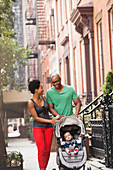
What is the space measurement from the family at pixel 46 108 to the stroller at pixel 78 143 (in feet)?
1.06

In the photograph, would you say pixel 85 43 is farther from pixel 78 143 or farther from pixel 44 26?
pixel 44 26

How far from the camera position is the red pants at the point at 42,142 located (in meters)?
7.70

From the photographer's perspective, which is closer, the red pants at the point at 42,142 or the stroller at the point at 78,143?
the stroller at the point at 78,143

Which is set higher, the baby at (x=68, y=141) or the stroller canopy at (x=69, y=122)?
the stroller canopy at (x=69, y=122)

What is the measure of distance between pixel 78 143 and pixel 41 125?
87 centimetres

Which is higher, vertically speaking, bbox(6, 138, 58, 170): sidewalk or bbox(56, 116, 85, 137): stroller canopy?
bbox(56, 116, 85, 137): stroller canopy

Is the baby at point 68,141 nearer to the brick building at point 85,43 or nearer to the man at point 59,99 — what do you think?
the man at point 59,99

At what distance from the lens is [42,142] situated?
7.71 m

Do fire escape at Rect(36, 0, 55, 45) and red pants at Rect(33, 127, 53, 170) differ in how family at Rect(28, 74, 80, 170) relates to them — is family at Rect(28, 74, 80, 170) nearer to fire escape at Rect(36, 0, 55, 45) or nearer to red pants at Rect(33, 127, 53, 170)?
red pants at Rect(33, 127, 53, 170)

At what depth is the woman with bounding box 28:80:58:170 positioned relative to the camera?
7.70 m

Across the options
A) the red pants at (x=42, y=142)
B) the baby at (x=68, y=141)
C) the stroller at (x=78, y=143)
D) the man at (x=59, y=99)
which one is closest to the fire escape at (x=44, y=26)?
the man at (x=59, y=99)

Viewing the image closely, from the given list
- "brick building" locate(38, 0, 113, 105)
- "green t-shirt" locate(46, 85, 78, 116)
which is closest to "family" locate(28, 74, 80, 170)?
"green t-shirt" locate(46, 85, 78, 116)

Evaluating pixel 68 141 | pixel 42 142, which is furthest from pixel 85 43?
Answer: pixel 68 141

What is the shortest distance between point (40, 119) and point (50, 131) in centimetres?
30
